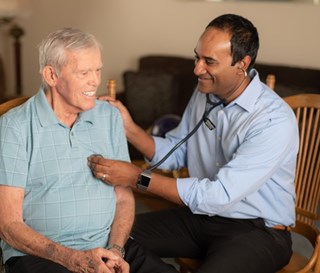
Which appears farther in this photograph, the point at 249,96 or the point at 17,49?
the point at 17,49

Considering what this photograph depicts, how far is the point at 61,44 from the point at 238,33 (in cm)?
60

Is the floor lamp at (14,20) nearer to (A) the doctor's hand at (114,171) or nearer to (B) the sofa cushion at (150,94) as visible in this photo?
(B) the sofa cushion at (150,94)

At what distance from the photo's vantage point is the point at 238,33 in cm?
171

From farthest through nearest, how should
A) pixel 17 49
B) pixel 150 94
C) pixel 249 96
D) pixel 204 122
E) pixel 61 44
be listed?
pixel 17 49 → pixel 150 94 → pixel 204 122 → pixel 249 96 → pixel 61 44

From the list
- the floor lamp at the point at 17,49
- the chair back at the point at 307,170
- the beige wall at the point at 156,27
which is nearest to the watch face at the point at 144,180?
the chair back at the point at 307,170

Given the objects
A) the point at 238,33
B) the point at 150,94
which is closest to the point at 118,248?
the point at 238,33

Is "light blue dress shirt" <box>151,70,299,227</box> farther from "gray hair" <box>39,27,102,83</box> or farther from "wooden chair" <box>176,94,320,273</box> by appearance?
"gray hair" <box>39,27,102,83</box>

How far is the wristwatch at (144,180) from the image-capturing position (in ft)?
5.34

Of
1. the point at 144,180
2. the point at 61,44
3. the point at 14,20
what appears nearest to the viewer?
the point at 61,44

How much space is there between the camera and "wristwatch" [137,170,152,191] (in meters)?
1.63

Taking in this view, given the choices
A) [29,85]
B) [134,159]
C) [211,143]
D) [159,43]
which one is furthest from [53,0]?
[211,143]

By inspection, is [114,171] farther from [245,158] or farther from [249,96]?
[249,96]

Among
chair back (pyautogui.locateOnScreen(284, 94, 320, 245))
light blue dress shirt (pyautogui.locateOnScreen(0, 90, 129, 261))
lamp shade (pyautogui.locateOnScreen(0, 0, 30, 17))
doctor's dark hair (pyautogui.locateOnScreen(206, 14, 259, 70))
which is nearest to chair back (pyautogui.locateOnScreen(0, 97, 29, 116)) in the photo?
light blue dress shirt (pyautogui.locateOnScreen(0, 90, 129, 261))

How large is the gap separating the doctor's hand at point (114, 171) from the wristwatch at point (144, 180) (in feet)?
0.04
